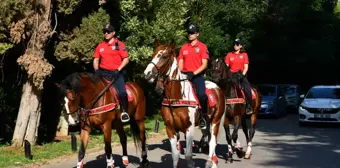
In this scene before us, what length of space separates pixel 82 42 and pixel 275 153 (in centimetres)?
668

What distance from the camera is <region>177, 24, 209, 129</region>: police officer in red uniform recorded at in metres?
10.4

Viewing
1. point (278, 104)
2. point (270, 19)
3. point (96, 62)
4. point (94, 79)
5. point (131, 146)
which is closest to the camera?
point (94, 79)

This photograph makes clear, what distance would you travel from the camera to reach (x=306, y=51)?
4316cm

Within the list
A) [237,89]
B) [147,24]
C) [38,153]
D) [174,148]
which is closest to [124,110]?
[174,148]

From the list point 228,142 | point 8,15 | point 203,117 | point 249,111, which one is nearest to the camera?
point 203,117

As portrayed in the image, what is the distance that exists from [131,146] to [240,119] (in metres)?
4.25

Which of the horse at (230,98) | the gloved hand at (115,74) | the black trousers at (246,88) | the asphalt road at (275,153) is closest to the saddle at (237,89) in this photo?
the horse at (230,98)

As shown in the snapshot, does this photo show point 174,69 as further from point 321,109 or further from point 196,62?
point 321,109

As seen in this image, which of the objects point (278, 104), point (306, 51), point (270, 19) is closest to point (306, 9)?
point (306, 51)

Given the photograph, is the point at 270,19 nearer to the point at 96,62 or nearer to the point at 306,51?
the point at 306,51

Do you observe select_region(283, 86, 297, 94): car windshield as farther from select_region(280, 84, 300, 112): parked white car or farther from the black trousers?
the black trousers

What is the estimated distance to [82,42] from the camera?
15.8 metres

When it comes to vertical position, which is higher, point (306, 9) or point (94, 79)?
point (306, 9)

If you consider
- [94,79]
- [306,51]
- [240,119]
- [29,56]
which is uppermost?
[306,51]
